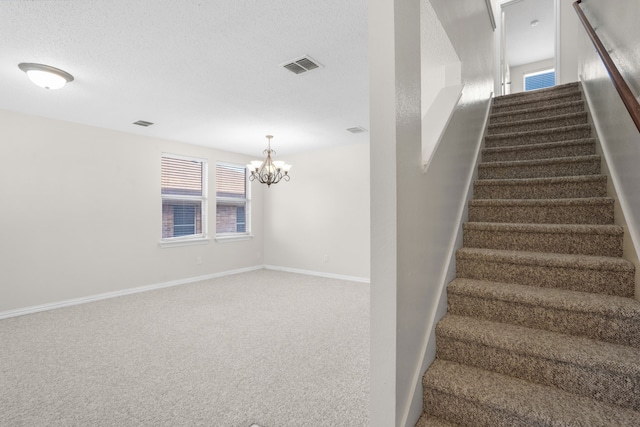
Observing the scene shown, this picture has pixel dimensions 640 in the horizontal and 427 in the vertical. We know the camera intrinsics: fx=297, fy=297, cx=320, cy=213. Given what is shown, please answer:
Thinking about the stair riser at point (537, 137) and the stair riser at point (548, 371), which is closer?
the stair riser at point (548, 371)

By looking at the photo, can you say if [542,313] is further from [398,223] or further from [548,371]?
[398,223]

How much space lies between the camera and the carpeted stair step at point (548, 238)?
1605mm

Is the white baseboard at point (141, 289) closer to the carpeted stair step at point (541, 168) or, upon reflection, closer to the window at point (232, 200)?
the window at point (232, 200)

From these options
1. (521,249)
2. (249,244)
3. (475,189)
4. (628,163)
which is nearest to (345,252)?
(249,244)

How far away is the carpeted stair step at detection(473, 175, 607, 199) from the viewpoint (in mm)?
1934

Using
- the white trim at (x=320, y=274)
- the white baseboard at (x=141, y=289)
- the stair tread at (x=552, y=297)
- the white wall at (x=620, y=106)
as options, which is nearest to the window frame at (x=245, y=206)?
the white baseboard at (x=141, y=289)

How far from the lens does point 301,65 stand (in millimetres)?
2529

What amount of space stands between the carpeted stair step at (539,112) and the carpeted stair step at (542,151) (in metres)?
0.60

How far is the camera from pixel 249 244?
6.28 metres

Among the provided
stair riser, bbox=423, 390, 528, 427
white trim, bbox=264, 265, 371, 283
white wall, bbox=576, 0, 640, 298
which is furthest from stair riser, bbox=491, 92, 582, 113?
white trim, bbox=264, 265, 371, 283

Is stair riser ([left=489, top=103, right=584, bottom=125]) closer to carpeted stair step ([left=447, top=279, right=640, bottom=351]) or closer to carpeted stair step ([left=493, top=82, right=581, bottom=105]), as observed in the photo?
carpeted stair step ([left=493, top=82, right=581, bottom=105])

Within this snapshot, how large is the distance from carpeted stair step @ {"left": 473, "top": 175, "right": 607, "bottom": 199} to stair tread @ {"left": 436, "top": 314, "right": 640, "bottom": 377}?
111 cm

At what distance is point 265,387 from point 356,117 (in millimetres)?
3214

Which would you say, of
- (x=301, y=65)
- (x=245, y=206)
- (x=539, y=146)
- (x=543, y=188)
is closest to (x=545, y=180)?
(x=543, y=188)
